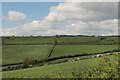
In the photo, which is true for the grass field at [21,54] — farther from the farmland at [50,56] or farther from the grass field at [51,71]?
the grass field at [51,71]

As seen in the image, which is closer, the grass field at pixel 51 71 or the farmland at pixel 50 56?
the grass field at pixel 51 71

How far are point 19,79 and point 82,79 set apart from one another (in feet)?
22.2

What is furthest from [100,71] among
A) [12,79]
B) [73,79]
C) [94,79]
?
[12,79]

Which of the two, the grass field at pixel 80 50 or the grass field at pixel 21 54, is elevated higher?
the grass field at pixel 80 50

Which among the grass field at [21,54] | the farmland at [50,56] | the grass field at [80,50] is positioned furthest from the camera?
the grass field at [80,50]

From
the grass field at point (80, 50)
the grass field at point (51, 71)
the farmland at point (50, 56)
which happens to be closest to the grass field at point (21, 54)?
the farmland at point (50, 56)

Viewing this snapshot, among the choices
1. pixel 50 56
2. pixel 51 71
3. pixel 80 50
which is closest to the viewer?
pixel 51 71

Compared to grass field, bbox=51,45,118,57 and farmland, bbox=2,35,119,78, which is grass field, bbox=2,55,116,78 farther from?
grass field, bbox=51,45,118,57

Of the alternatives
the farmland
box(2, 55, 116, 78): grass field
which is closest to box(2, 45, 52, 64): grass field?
the farmland

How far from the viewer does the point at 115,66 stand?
9.77 metres

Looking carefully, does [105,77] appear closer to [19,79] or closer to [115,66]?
[115,66]

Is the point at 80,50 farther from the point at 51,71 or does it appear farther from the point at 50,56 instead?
the point at 51,71

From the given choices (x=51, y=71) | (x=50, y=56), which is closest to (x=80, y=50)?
(x=50, y=56)

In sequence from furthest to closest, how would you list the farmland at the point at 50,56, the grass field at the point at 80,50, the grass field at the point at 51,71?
1. the grass field at the point at 80,50
2. the farmland at the point at 50,56
3. the grass field at the point at 51,71
